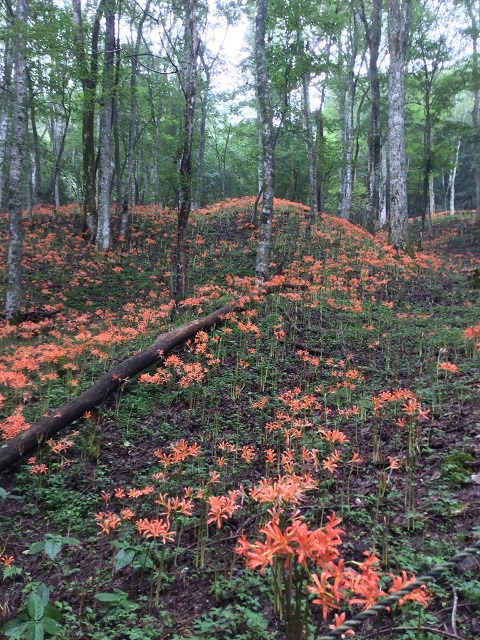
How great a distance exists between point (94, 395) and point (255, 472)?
2737mm

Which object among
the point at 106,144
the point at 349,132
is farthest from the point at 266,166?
the point at 349,132

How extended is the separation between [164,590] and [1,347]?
747 centimetres

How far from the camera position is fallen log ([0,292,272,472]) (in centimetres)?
469

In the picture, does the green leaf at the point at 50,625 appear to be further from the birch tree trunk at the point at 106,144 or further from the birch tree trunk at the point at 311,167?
the birch tree trunk at the point at 311,167

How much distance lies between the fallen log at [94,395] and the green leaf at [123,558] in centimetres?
245

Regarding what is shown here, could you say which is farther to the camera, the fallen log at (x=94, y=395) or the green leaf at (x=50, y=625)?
the fallen log at (x=94, y=395)

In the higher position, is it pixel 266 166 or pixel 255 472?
pixel 266 166

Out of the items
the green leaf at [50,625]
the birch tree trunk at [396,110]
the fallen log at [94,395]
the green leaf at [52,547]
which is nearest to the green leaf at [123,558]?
the green leaf at [52,547]

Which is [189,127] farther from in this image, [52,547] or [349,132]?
[349,132]

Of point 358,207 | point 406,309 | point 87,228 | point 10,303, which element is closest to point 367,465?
point 406,309

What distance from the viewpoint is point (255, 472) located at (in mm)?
4332

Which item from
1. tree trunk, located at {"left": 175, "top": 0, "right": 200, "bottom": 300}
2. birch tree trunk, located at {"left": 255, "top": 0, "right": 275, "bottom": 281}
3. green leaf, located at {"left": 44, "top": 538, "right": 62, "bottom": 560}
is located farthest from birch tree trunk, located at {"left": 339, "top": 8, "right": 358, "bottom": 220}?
green leaf, located at {"left": 44, "top": 538, "right": 62, "bottom": 560}

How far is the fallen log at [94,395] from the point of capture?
4.69m

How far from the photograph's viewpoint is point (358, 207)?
34.3 metres
